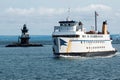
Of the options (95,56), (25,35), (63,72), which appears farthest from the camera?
(25,35)

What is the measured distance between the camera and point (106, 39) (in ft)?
364

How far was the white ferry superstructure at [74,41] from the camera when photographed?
9594cm

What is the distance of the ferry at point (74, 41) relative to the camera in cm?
9594

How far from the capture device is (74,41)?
317 feet

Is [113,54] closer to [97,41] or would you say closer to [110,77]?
[97,41]

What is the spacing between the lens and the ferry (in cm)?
9594

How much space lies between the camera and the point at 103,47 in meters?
109

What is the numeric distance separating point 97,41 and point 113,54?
8.89 m

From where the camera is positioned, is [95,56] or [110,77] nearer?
[110,77]

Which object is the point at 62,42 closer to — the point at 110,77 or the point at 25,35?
the point at 110,77

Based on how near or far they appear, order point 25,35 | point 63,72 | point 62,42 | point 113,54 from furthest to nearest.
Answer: point 25,35
point 113,54
point 62,42
point 63,72

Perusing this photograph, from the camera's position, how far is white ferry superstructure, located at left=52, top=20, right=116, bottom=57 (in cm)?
9594

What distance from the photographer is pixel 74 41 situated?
96625mm

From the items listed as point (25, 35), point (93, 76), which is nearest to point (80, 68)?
point (93, 76)
